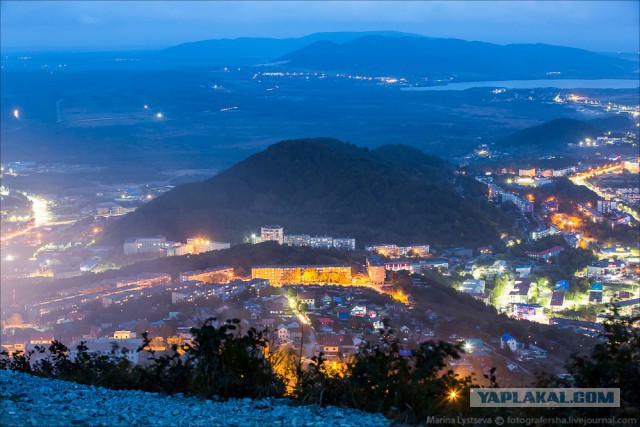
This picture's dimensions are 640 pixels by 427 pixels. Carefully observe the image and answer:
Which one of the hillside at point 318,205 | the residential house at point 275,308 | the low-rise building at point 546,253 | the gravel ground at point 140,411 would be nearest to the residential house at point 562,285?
the low-rise building at point 546,253

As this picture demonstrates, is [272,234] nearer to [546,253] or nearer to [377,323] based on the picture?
[546,253]

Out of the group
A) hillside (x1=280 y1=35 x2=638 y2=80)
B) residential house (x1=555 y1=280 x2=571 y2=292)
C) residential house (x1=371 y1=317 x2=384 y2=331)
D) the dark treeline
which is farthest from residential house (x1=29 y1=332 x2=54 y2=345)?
hillside (x1=280 y1=35 x2=638 y2=80)

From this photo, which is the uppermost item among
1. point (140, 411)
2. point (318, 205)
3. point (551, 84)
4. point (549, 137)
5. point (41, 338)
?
point (551, 84)

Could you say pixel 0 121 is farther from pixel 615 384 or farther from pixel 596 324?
pixel 615 384

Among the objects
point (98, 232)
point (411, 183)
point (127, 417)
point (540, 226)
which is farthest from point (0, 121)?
point (127, 417)

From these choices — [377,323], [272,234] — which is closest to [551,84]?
[272,234]

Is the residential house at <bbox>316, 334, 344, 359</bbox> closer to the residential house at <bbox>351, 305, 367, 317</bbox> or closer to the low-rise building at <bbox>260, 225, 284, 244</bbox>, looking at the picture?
the residential house at <bbox>351, 305, 367, 317</bbox>
